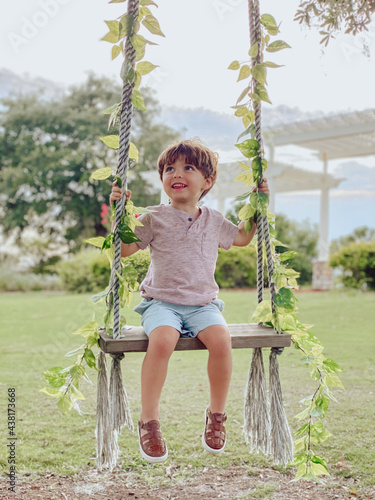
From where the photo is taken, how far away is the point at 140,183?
13586 millimetres

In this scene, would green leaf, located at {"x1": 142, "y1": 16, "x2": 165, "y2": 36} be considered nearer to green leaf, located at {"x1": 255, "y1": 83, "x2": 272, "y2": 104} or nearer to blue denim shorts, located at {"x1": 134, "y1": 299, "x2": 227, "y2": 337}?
green leaf, located at {"x1": 255, "y1": 83, "x2": 272, "y2": 104}

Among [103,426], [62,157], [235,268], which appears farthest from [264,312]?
[62,157]

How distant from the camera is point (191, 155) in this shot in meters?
2.05

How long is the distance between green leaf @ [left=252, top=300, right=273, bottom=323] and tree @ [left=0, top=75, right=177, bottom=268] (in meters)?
11.9

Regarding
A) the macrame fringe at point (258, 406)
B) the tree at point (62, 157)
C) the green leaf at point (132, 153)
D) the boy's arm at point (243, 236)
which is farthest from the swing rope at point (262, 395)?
the tree at point (62, 157)

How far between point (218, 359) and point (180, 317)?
217mm

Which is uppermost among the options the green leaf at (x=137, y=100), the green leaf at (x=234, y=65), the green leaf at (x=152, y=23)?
the green leaf at (x=152, y=23)

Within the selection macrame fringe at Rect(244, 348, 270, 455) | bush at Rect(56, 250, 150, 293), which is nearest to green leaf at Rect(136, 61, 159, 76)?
macrame fringe at Rect(244, 348, 270, 455)

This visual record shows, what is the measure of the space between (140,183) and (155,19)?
11.8 metres

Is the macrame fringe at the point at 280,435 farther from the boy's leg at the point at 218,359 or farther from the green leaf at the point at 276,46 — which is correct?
the green leaf at the point at 276,46

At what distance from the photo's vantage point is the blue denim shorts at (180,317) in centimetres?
189

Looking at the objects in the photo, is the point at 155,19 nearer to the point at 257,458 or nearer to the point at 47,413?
the point at 257,458

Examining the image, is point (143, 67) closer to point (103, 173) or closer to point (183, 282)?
point (103, 173)

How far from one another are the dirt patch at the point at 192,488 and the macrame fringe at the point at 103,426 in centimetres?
25
